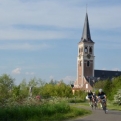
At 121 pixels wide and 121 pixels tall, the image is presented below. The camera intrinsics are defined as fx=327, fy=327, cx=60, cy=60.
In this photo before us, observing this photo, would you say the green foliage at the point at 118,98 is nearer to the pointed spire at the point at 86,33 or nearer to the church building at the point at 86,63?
the church building at the point at 86,63

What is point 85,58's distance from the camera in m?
124

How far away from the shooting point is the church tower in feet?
397

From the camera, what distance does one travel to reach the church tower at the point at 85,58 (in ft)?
397

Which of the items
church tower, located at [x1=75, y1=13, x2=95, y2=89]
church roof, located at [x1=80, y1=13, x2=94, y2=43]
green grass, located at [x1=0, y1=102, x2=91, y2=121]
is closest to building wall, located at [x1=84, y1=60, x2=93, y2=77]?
church tower, located at [x1=75, y1=13, x2=95, y2=89]

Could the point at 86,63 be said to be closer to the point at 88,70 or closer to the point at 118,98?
the point at 88,70

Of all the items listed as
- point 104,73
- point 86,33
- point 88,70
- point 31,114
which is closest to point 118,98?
point 31,114

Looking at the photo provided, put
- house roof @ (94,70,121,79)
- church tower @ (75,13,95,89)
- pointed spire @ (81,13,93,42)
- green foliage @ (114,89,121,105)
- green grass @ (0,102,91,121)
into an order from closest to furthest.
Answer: green grass @ (0,102,91,121) → green foliage @ (114,89,121,105) → church tower @ (75,13,95,89) → pointed spire @ (81,13,93,42) → house roof @ (94,70,121,79)

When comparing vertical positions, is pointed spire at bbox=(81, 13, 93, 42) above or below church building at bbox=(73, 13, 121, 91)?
above

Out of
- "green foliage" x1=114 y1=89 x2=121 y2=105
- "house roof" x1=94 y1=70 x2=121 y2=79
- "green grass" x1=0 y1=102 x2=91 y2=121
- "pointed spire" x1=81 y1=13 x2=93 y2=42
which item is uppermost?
"pointed spire" x1=81 y1=13 x2=93 y2=42

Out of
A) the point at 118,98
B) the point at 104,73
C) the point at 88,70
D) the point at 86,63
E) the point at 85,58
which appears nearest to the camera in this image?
the point at 118,98

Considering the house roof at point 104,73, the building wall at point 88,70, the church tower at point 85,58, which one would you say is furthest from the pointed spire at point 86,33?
the house roof at point 104,73

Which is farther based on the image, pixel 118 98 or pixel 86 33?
pixel 86 33

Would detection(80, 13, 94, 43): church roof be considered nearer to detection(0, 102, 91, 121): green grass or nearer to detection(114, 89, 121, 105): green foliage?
detection(114, 89, 121, 105): green foliage

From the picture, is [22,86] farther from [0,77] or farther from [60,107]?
[60,107]
